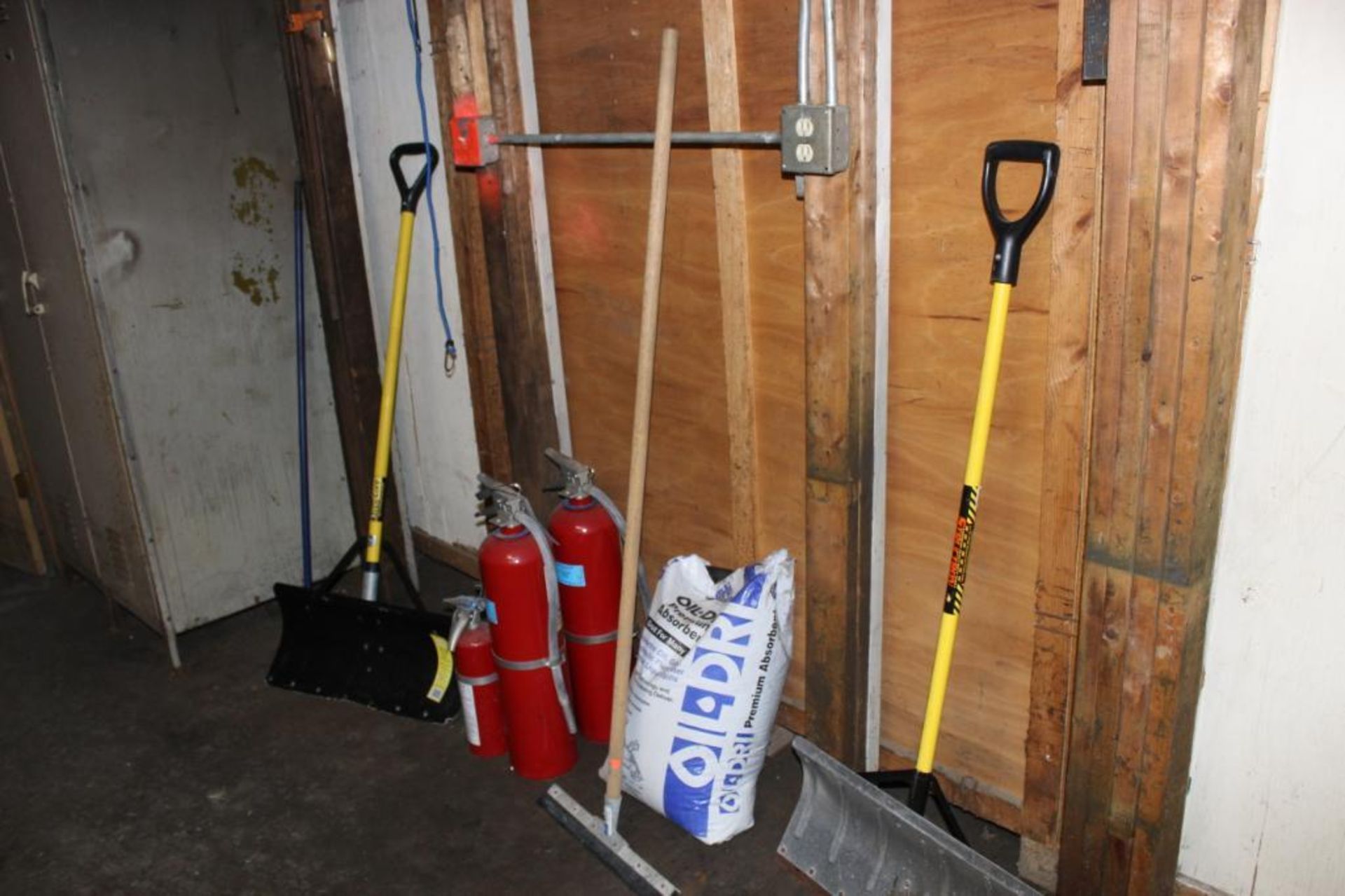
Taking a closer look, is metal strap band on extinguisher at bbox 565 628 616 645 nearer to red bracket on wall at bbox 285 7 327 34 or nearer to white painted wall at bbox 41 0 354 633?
white painted wall at bbox 41 0 354 633

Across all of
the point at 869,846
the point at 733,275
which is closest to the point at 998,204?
the point at 733,275

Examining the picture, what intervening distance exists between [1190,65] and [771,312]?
938 mm

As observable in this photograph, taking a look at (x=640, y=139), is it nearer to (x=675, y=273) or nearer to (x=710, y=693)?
(x=675, y=273)

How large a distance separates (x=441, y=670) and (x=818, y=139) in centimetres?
171

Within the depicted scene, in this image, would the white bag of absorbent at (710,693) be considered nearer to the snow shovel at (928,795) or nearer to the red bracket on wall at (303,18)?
the snow shovel at (928,795)

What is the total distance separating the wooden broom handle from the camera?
191cm

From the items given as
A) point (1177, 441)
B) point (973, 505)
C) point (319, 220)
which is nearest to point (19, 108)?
point (319, 220)

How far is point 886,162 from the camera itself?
189 cm

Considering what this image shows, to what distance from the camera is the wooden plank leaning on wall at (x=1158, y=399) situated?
1.43 m

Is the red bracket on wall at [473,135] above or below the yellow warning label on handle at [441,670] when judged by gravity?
above

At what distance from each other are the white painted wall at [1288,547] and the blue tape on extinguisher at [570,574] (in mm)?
1298

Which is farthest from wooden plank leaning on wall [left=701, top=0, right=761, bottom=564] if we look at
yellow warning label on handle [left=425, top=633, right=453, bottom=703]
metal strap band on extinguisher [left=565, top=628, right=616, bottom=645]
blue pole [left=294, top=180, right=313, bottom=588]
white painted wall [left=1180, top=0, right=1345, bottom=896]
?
blue pole [left=294, top=180, right=313, bottom=588]

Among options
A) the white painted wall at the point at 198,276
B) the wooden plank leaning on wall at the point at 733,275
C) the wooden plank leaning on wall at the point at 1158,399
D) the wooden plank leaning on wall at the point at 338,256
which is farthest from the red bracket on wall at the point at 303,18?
the wooden plank leaning on wall at the point at 1158,399

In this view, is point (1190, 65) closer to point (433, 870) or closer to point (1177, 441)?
point (1177, 441)
